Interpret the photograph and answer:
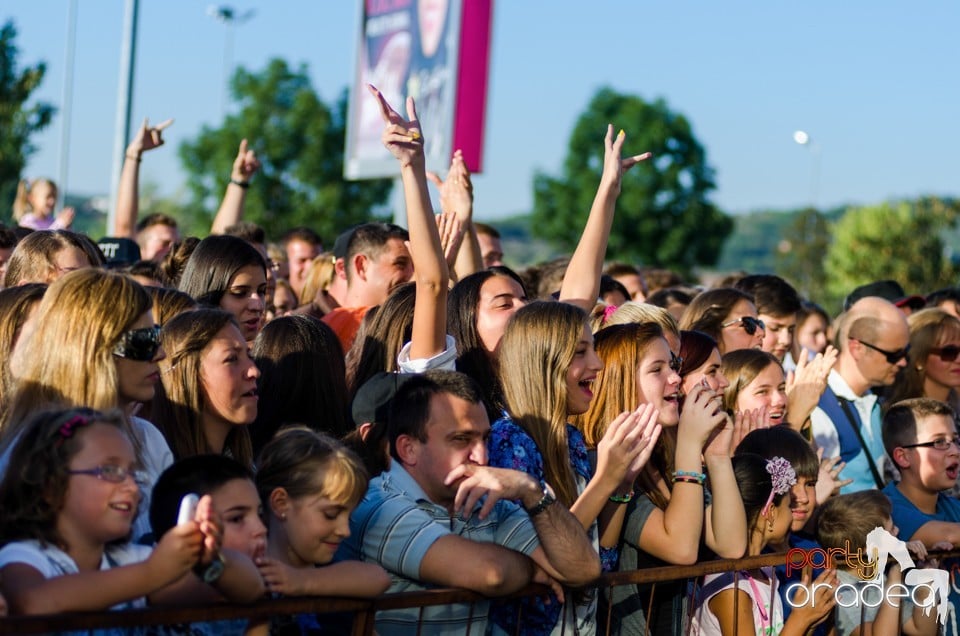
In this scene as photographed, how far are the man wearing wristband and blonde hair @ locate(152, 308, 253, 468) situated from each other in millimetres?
683

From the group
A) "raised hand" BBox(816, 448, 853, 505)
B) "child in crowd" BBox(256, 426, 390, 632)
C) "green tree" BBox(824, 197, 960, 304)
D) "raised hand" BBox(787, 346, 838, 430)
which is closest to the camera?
"child in crowd" BBox(256, 426, 390, 632)

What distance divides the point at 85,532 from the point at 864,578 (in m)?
3.43

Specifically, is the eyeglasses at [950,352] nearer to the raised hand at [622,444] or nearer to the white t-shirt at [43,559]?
the raised hand at [622,444]

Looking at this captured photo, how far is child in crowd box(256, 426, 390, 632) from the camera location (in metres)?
3.73

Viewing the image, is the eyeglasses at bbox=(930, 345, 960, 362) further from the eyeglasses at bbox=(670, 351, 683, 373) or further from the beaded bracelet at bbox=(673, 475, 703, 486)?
the beaded bracelet at bbox=(673, 475, 703, 486)

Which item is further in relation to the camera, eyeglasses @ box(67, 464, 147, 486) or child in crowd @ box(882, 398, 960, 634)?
child in crowd @ box(882, 398, 960, 634)

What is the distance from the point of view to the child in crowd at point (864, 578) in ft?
17.8

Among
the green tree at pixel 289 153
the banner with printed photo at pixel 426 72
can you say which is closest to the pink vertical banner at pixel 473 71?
the banner with printed photo at pixel 426 72

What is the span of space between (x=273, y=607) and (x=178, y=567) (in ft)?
1.20

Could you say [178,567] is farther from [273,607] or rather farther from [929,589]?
[929,589]

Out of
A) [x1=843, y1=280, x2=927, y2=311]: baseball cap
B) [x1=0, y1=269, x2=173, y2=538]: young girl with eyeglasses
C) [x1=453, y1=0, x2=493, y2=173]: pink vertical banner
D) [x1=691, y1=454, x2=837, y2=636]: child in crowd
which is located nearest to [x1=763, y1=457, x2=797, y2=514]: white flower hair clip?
[x1=691, y1=454, x2=837, y2=636]: child in crowd

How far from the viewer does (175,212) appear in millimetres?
73250

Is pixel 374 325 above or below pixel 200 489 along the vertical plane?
above

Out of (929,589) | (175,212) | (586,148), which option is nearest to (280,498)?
(929,589)
